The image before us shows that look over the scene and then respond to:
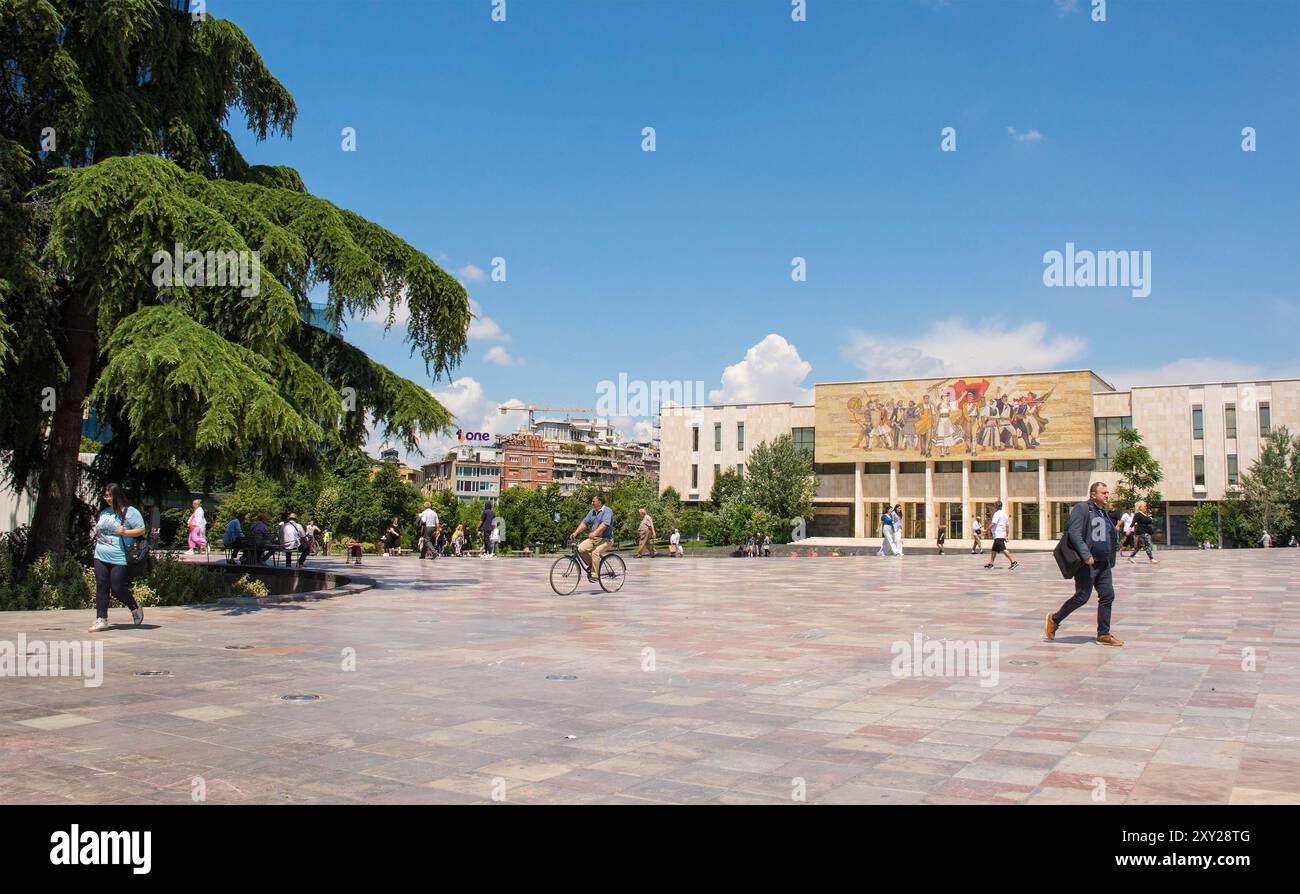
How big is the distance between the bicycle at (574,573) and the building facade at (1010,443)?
5614 centimetres

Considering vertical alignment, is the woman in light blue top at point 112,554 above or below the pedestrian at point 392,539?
above

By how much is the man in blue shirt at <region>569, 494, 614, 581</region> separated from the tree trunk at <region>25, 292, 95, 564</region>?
8639 mm

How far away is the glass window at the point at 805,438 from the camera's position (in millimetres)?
86625

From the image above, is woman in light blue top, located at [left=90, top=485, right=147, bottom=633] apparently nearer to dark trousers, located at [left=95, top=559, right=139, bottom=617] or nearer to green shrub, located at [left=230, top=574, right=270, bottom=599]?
dark trousers, located at [left=95, top=559, right=139, bottom=617]

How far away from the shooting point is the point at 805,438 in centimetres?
8738

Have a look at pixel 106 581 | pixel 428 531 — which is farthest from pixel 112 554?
pixel 428 531

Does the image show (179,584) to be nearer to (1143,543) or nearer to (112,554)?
(112,554)

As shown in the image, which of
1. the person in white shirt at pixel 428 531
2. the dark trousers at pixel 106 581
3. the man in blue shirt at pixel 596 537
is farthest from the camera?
the person in white shirt at pixel 428 531

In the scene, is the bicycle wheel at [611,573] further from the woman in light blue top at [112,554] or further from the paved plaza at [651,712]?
the woman in light blue top at [112,554]

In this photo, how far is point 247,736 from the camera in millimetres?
6000

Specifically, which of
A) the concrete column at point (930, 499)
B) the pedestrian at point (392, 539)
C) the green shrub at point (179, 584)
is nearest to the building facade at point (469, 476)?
the concrete column at point (930, 499)
